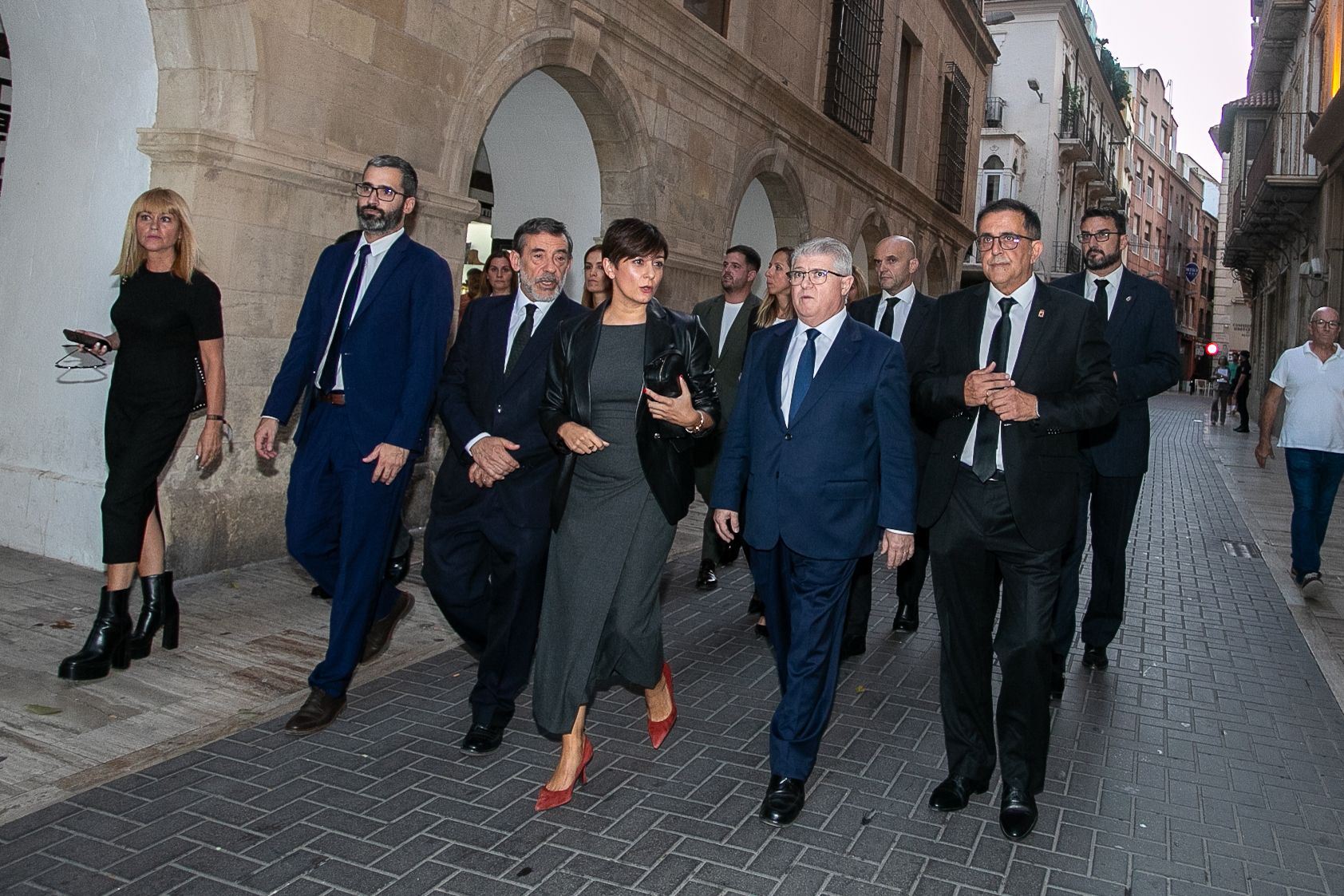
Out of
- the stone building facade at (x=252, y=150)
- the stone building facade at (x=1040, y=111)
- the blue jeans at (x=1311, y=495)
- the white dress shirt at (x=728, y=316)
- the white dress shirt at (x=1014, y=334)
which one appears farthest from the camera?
the stone building facade at (x=1040, y=111)

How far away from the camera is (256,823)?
357 centimetres

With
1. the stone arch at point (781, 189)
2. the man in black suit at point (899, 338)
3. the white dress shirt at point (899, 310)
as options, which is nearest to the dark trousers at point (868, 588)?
the man in black suit at point (899, 338)

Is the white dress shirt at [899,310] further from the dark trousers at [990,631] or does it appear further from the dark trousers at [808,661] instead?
the dark trousers at [808,661]

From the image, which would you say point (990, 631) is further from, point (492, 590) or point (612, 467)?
point (492, 590)

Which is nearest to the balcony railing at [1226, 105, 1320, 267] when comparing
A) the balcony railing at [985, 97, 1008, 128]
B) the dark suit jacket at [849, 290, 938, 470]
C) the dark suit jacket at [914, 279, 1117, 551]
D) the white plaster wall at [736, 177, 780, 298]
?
the balcony railing at [985, 97, 1008, 128]

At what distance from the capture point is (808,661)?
391cm

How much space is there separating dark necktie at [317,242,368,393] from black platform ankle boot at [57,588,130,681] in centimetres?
132

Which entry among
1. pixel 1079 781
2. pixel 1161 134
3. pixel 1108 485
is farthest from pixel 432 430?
pixel 1161 134

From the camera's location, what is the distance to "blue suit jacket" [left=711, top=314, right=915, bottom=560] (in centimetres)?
393

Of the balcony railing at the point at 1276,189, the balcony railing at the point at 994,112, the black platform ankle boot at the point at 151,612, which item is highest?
the balcony railing at the point at 994,112

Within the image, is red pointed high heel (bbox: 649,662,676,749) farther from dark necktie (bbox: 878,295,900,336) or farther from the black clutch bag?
dark necktie (bbox: 878,295,900,336)

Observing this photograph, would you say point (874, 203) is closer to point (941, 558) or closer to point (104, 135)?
point (104, 135)

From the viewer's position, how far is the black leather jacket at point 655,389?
12.8ft

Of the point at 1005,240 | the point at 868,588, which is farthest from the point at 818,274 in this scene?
the point at 868,588
